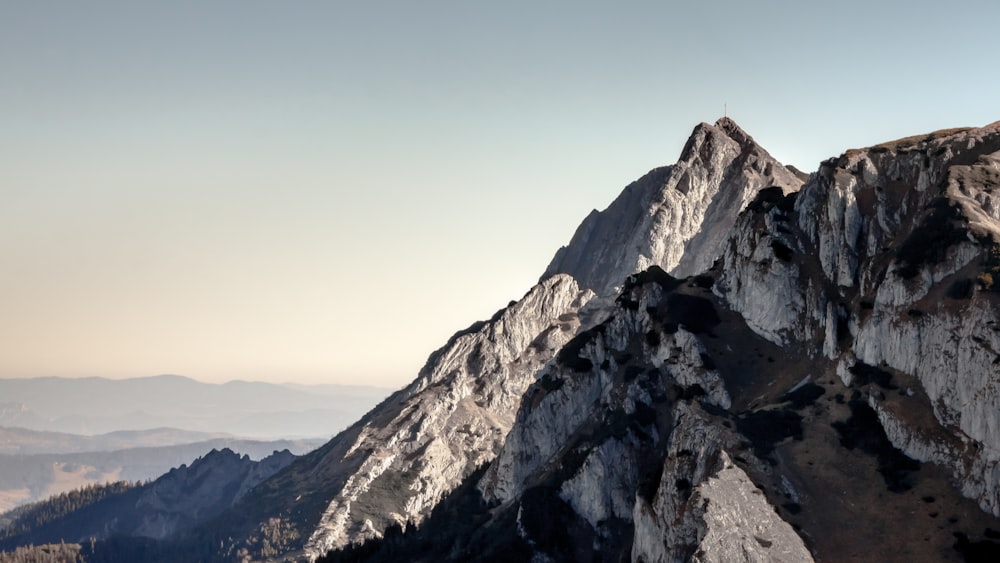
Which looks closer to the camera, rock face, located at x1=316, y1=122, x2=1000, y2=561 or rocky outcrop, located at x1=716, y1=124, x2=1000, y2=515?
rock face, located at x1=316, y1=122, x2=1000, y2=561

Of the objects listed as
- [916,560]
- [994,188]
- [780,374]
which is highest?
[994,188]

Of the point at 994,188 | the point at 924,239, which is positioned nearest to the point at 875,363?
the point at 924,239

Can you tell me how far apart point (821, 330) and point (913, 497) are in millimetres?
51533

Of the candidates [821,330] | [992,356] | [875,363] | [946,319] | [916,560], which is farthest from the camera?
[821,330]

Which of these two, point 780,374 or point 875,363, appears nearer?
point 875,363

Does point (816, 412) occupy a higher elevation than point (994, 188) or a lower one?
lower

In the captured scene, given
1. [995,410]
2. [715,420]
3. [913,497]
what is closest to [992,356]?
[995,410]

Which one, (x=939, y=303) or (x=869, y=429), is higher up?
(x=939, y=303)

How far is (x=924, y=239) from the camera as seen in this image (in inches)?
7023

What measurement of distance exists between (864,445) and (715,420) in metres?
25.6

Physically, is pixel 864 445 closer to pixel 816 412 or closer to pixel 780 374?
pixel 816 412

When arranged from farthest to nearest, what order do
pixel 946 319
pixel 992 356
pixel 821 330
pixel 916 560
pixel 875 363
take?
pixel 821 330 < pixel 875 363 < pixel 946 319 < pixel 992 356 < pixel 916 560

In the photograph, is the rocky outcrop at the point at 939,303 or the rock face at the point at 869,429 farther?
the rocky outcrop at the point at 939,303

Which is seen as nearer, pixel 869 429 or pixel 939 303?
pixel 939 303
